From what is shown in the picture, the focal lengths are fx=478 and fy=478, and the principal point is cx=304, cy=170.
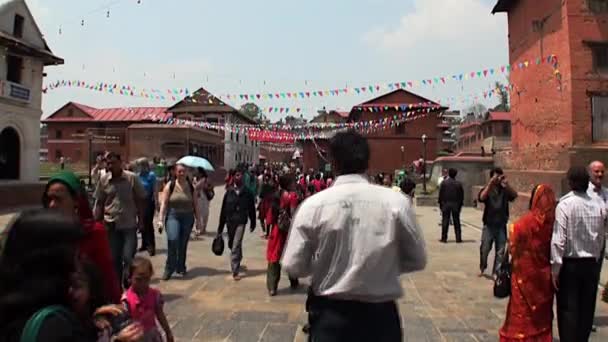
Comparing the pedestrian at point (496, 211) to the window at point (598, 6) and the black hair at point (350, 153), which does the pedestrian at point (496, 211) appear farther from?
the window at point (598, 6)

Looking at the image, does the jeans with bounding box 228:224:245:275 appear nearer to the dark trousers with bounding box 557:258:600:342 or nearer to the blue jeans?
the blue jeans

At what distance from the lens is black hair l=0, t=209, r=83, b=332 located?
61.7 inches

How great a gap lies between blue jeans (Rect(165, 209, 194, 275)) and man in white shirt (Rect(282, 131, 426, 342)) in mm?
4988

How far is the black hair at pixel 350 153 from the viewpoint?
8.49 ft

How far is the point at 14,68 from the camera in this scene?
21672 millimetres

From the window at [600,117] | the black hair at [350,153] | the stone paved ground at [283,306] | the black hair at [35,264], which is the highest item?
the window at [600,117]

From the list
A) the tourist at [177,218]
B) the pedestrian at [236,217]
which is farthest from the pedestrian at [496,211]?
the tourist at [177,218]

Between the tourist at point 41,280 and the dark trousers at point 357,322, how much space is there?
114 centimetres

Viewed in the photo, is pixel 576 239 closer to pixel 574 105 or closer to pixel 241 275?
pixel 241 275

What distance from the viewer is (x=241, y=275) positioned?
7.53m

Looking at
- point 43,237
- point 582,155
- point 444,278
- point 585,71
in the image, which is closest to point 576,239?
point 444,278

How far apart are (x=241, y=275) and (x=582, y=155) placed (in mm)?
12588

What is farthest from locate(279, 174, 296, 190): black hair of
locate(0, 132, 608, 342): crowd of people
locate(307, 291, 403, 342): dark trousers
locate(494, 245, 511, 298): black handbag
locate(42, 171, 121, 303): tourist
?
locate(307, 291, 403, 342): dark trousers

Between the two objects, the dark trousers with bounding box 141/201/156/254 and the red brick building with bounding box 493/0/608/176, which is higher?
the red brick building with bounding box 493/0/608/176
